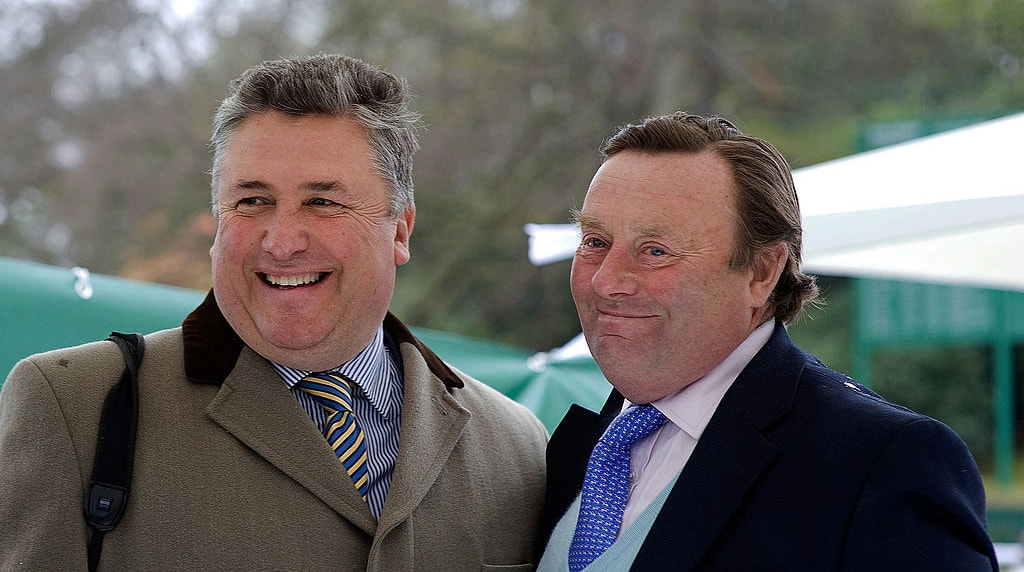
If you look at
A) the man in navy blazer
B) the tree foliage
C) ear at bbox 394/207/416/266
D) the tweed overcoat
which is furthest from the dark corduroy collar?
the tree foliage

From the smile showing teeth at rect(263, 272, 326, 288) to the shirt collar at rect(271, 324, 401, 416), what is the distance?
0.21 m

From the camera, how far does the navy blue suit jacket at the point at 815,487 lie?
2.00 m

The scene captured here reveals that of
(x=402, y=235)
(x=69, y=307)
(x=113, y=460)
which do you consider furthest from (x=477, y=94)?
(x=113, y=460)

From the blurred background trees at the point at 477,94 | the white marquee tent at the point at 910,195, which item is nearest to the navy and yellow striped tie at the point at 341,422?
the white marquee tent at the point at 910,195

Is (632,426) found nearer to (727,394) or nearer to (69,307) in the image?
(727,394)

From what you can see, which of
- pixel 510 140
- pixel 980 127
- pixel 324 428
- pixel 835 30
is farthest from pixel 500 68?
pixel 324 428

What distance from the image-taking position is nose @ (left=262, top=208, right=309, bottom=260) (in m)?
2.38

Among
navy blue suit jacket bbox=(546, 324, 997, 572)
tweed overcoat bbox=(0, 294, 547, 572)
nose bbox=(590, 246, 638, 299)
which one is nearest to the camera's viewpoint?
navy blue suit jacket bbox=(546, 324, 997, 572)

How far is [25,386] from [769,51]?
48.2 ft

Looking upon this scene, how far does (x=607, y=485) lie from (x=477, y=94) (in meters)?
13.4

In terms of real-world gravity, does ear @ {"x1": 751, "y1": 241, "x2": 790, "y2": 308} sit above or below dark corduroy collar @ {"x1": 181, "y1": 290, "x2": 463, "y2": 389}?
above

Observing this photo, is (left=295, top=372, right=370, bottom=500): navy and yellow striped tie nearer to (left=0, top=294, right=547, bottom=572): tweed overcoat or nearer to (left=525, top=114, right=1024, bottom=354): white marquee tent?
(left=0, top=294, right=547, bottom=572): tweed overcoat

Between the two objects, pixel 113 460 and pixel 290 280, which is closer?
pixel 113 460

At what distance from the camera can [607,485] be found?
8.14 ft
